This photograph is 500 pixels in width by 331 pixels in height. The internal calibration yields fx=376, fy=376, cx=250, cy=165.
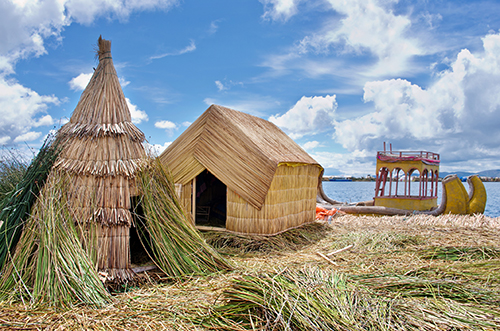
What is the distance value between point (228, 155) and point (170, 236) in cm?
281

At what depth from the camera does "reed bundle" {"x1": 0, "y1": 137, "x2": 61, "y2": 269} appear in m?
4.71

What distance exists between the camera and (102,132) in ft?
16.9

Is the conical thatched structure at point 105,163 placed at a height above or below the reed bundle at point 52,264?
above

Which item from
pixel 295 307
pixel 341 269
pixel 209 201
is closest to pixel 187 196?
pixel 209 201

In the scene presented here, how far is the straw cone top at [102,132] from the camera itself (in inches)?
198

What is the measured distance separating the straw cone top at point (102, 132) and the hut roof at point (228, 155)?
2.44 metres

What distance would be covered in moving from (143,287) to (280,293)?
2.22m

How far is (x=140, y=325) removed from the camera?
3.54 m

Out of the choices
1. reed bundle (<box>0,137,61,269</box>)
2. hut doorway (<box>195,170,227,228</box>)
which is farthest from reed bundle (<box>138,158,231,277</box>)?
hut doorway (<box>195,170,227,228</box>)

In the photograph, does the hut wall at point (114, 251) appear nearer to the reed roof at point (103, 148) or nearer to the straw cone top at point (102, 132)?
the reed roof at point (103, 148)

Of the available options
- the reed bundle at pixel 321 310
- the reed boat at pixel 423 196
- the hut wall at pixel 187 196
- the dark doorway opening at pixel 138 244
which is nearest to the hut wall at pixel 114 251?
the dark doorway opening at pixel 138 244

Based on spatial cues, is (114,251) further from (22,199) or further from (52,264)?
(22,199)

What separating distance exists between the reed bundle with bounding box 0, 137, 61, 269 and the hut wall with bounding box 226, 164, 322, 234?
3568 mm

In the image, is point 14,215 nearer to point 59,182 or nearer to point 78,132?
point 59,182
